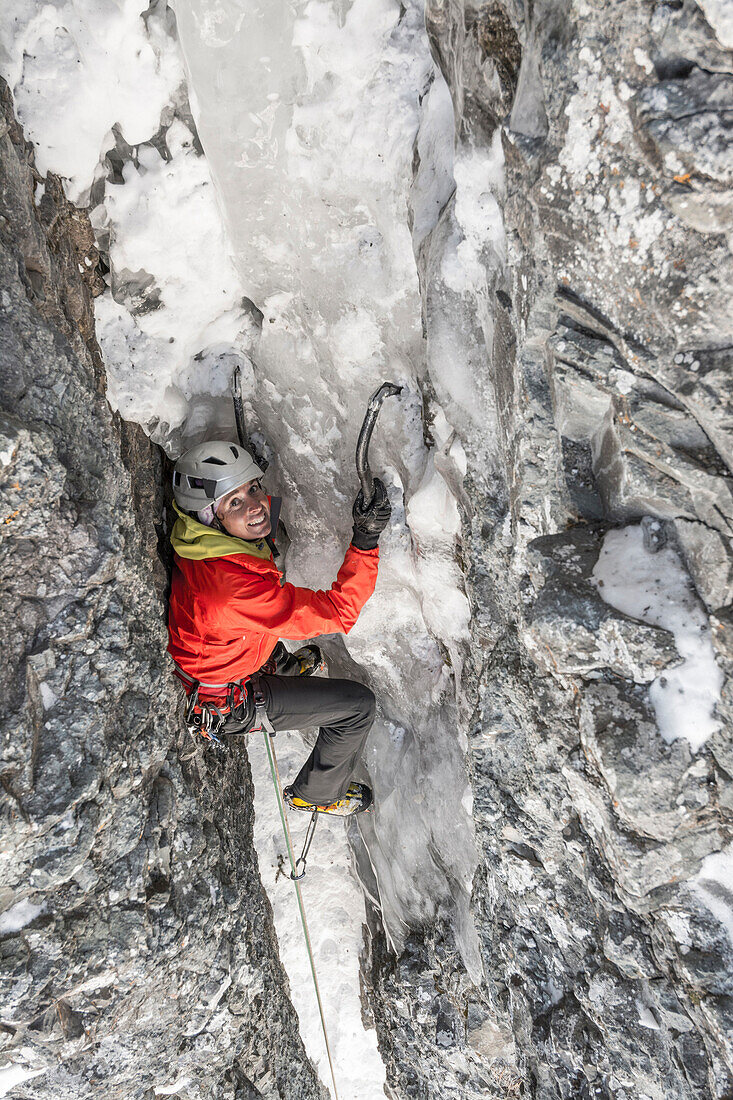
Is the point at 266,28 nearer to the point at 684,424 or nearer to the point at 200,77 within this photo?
the point at 200,77

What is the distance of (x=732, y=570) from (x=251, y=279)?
234cm

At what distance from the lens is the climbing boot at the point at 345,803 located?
152 inches

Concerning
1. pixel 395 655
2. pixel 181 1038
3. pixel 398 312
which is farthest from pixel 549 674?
pixel 181 1038

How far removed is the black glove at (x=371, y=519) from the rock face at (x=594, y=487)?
45 centimetres

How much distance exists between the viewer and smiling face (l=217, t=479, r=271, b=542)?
10.3 feet

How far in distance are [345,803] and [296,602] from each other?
1526 mm

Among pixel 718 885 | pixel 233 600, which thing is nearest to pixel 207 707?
pixel 233 600

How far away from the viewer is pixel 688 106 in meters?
1.49

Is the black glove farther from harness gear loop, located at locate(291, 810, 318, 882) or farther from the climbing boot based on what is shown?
harness gear loop, located at locate(291, 810, 318, 882)

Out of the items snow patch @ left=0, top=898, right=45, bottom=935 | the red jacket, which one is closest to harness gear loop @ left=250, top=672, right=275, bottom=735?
the red jacket

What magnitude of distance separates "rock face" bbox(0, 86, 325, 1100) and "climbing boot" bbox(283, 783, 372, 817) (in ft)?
2.34

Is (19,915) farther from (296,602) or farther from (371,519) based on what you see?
(371,519)

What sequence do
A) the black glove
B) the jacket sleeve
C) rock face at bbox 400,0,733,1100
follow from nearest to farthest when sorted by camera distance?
rock face at bbox 400,0,733,1100
the jacket sleeve
the black glove

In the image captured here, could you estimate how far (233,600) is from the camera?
2953 mm
